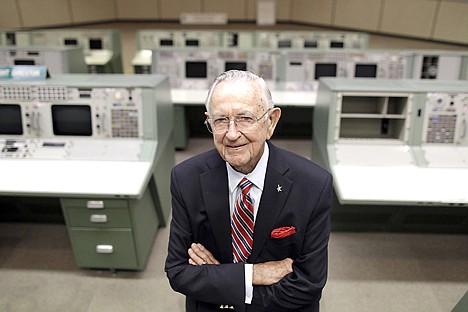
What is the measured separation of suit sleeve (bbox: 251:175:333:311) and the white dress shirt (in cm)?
3

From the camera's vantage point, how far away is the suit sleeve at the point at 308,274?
1.30m

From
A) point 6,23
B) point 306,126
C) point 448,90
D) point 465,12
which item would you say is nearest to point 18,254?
point 448,90

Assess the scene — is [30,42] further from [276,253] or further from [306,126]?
[276,253]

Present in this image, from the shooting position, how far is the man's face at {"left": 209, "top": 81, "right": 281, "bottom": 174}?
114 centimetres

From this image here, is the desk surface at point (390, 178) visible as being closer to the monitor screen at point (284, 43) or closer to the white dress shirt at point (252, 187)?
the white dress shirt at point (252, 187)

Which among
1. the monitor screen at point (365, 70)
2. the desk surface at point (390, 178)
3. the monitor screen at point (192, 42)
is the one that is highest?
the monitor screen at point (192, 42)

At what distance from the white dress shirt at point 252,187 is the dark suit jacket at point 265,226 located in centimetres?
2

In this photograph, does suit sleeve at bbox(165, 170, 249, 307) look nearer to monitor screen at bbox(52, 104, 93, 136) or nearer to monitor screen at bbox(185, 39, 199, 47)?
monitor screen at bbox(52, 104, 93, 136)

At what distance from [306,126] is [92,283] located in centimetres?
315

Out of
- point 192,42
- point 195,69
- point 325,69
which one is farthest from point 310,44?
point 195,69

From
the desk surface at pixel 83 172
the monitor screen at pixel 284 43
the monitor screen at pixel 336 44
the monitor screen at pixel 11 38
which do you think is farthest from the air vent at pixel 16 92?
the monitor screen at pixel 336 44

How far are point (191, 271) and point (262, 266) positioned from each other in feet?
0.76

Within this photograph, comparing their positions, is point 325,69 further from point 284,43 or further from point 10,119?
point 10,119

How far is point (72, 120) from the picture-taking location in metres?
2.57
